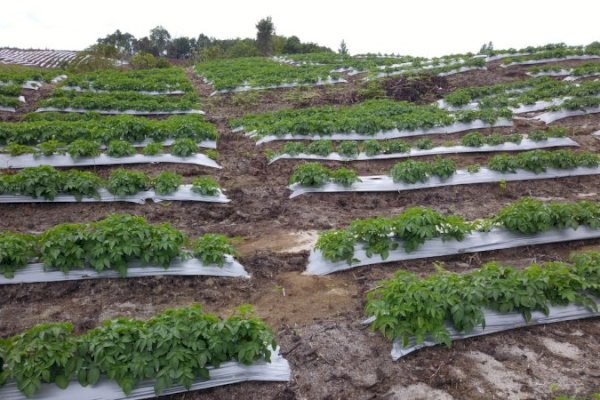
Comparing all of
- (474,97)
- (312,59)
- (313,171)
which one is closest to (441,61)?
(474,97)

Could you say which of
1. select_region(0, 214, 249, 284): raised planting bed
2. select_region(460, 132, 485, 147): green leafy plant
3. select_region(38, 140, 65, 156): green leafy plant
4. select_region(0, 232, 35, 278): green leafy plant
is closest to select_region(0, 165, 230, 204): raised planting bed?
select_region(38, 140, 65, 156): green leafy plant

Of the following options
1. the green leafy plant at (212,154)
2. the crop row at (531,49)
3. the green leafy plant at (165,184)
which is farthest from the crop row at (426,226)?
the crop row at (531,49)

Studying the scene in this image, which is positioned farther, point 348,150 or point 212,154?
point 212,154

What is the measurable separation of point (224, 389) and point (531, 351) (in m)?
3.33

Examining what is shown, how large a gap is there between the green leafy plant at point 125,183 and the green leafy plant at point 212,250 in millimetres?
2684

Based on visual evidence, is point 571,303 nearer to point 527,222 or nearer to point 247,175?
point 527,222

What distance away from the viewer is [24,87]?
662 inches

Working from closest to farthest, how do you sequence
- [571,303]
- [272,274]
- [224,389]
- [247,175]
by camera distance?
1. [224,389]
2. [571,303]
3. [272,274]
4. [247,175]

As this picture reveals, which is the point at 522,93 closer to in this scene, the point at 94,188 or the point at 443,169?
the point at 443,169

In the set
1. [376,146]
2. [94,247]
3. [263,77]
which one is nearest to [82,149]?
[94,247]

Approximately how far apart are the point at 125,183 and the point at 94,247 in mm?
2732

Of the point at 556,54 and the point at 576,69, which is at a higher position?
the point at 556,54

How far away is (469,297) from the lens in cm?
454

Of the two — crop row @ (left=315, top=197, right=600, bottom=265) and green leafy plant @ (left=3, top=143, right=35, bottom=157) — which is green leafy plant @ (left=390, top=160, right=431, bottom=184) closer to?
crop row @ (left=315, top=197, right=600, bottom=265)
